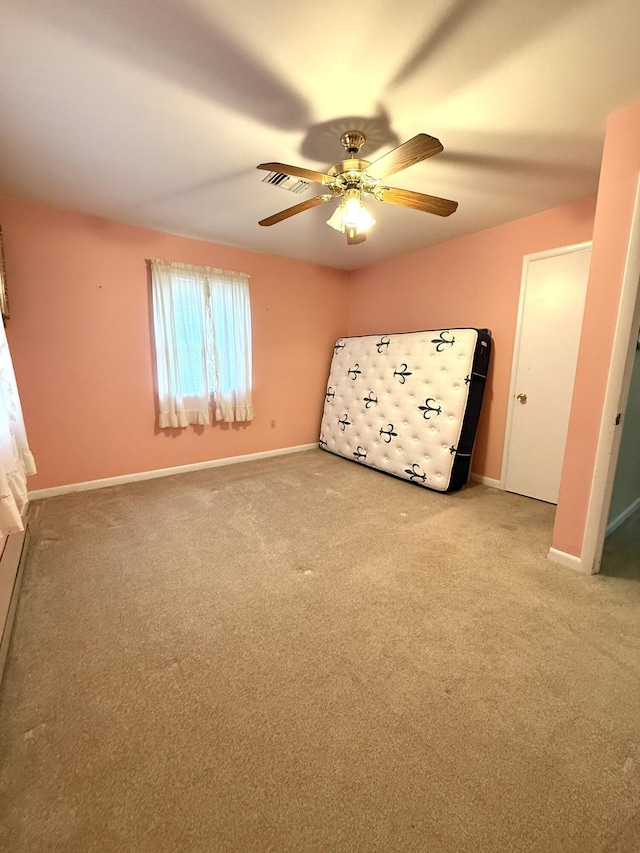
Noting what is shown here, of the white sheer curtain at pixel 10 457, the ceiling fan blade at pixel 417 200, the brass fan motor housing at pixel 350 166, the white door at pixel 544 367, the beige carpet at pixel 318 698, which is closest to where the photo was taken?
the beige carpet at pixel 318 698

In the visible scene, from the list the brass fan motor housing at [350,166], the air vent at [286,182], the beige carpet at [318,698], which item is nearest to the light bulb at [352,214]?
the brass fan motor housing at [350,166]

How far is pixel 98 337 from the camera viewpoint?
299 centimetres

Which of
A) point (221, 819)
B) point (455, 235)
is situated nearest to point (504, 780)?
point (221, 819)

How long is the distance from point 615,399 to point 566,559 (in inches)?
37.5

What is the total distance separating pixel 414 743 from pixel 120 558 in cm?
181

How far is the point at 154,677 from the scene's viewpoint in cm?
130

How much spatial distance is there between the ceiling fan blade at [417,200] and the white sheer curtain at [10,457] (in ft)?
6.70

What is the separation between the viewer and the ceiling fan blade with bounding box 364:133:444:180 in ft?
4.54

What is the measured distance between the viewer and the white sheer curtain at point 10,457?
130 cm

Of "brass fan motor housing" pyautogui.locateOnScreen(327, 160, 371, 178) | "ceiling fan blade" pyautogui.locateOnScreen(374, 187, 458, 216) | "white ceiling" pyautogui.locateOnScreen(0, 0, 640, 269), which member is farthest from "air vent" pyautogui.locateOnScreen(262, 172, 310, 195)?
"ceiling fan blade" pyautogui.locateOnScreen(374, 187, 458, 216)

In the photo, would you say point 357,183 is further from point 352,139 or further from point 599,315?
point 599,315

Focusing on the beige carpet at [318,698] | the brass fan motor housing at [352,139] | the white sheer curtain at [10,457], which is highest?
the brass fan motor housing at [352,139]

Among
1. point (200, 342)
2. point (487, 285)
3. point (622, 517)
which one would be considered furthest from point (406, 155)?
point (622, 517)

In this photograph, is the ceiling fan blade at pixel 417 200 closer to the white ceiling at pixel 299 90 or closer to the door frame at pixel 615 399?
the white ceiling at pixel 299 90
